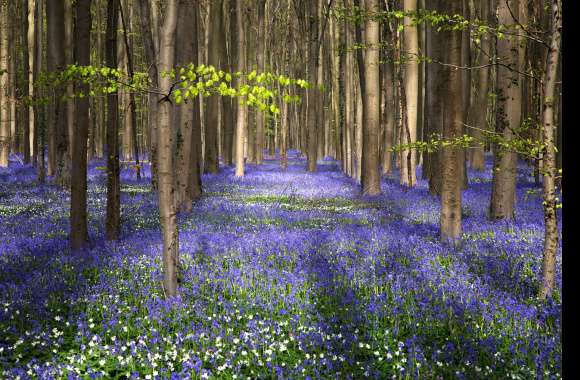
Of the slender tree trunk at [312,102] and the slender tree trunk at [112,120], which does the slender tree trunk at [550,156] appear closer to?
the slender tree trunk at [112,120]

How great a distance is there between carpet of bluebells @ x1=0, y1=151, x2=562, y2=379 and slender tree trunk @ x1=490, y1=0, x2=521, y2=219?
0.71 metres

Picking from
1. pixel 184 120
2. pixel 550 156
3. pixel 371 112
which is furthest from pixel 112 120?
pixel 371 112

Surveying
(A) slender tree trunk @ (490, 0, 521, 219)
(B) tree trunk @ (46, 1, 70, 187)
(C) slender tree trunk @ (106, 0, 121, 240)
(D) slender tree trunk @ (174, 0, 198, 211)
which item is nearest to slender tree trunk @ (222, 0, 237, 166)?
(B) tree trunk @ (46, 1, 70, 187)

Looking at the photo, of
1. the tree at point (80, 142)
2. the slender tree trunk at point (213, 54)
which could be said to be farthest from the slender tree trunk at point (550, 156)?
the slender tree trunk at point (213, 54)

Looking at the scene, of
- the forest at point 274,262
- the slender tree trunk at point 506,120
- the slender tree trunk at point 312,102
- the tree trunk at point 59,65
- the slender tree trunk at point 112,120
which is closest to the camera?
the forest at point 274,262

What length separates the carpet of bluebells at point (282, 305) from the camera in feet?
15.7

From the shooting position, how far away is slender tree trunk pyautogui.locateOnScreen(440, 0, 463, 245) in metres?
9.31

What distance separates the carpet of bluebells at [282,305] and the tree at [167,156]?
0.43 metres

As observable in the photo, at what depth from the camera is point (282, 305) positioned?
247 inches

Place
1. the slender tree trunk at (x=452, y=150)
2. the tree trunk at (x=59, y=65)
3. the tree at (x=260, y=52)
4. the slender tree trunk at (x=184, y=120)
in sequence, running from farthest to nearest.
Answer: the tree at (x=260, y=52), the slender tree trunk at (x=184, y=120), the tree trunk at (x=59, y=65), the slender tree trunk at (x=452, y=150)

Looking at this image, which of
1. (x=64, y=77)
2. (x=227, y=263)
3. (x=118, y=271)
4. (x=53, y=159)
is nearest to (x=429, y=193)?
(x=227, y=263)

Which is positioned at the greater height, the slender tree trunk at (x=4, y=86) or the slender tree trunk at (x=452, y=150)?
the slender tree trunk at (x=4, y=86)

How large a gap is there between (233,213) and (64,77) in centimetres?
787

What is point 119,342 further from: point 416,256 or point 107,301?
point 416,256
